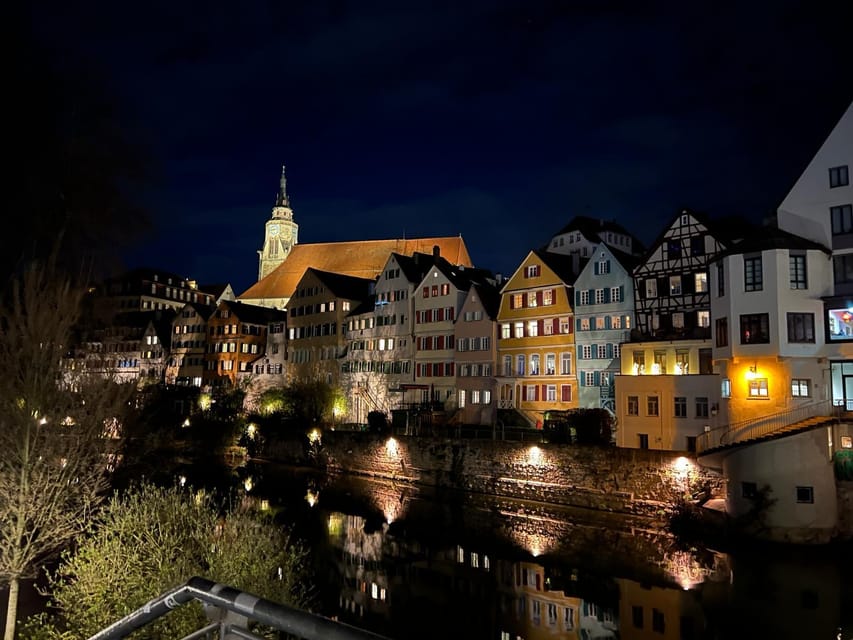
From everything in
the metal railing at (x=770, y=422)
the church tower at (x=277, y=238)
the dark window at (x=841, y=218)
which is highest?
the church tower at (x=277, y=238)

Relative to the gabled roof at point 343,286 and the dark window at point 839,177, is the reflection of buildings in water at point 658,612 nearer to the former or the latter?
the dark window at point 839,177

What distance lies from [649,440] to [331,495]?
18533 millimetres

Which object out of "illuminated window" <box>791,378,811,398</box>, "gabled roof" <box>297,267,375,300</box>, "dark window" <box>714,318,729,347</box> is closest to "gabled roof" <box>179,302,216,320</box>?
"gabled roof" <box>297,267,375,300</box>

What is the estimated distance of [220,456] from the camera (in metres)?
57.9

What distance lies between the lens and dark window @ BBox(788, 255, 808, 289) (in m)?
28.6

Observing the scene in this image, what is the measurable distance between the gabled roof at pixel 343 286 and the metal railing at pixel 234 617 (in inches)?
2378

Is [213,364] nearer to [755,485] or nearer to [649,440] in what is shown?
[649,440]

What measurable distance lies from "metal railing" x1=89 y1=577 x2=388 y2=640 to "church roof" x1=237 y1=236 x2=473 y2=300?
81078mm

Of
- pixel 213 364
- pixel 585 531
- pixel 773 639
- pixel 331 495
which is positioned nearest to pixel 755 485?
pixel 585 531

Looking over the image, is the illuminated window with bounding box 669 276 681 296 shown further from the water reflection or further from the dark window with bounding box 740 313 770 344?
the water reflection

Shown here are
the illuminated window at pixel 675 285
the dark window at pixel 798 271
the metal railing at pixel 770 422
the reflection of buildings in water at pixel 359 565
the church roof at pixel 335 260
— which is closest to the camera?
the reflection of buildings in water at pixel 359 565

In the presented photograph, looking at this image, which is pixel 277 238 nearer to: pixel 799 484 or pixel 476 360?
pixel 476 360

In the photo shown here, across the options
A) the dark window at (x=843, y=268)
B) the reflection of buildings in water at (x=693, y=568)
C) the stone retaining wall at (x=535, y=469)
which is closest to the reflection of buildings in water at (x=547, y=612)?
the reflection of buildings in water at (x=693, y=568)

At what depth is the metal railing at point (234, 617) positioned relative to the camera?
2.36 m
